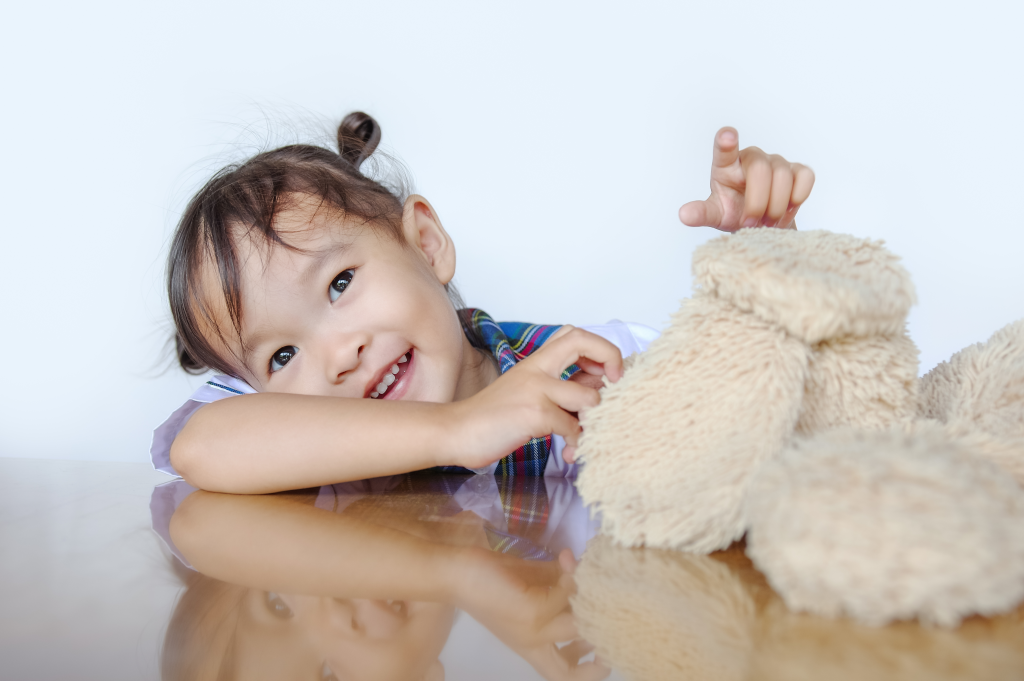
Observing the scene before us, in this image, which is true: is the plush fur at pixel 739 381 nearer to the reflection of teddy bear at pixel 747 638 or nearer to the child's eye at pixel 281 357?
the reflection of teddy bear at pixel 747 638

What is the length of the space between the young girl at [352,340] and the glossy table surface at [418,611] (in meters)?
0.09

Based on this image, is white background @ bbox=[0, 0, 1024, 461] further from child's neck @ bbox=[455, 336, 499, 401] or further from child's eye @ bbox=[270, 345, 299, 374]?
child's eye @ bbox=[270, 345, 299, 374]

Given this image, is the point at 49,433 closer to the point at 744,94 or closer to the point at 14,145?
the point at 14,145

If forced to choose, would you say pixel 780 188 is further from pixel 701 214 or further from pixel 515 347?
pixel 515 347

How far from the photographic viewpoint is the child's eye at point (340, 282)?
94cm

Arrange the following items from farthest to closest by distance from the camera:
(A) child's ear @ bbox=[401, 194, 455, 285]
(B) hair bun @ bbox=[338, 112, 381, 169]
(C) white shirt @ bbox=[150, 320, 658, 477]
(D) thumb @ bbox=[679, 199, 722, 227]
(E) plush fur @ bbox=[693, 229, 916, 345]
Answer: (B) hair bun @ bbox=[338, 112, 381, 169], (A) child's ear @ bbox=[401, 194, 455, 285], (C) white shirt @ bbox=[150, 320, 658, 477], (D) thumb @ bbox=[679, 199, 722, 227], (E) plush fur @ bbox=[693, 229, 916, 345]

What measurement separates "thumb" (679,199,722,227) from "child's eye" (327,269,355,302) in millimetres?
451

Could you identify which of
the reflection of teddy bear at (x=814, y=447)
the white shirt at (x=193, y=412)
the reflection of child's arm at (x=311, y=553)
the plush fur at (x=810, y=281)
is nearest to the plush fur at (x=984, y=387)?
the reflection of teddy bear at (x=814, y=447)

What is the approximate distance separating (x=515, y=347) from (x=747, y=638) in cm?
87

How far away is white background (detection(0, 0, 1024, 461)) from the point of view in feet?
4.96

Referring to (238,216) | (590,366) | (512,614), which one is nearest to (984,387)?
(590,366)

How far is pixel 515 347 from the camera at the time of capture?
116 cm

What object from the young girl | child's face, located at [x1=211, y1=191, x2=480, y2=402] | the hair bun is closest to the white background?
the hair bun

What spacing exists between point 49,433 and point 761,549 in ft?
5.37
